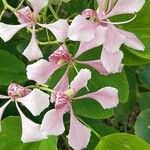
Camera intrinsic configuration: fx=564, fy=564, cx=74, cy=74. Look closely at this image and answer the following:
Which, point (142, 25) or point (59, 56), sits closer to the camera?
point (59, 56)

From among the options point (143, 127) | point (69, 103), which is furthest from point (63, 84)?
point (143, 127)

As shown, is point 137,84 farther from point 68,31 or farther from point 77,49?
point 68,31

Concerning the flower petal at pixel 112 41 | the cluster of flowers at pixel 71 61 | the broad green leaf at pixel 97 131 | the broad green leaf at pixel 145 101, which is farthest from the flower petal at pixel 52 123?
the broad green leaf at pixel 145 101

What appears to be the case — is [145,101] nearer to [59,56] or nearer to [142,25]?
[142,25]

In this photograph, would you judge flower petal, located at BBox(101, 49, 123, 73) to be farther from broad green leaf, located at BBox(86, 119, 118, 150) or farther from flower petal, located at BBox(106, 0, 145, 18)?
broad green leaf, located at BBox(86, 119, 118, 150)

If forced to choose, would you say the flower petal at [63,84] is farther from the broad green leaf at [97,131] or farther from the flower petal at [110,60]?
the broad green leaf at [97,131]

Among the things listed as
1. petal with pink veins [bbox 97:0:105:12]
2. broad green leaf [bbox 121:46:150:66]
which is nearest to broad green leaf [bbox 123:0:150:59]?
broad green leaf [bbox 121:46:150:66]

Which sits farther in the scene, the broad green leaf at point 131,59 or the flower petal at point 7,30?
the broad green leaf at point 131,59
